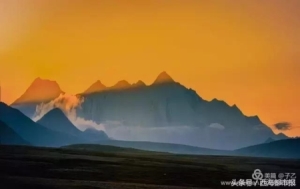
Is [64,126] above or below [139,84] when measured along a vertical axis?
below

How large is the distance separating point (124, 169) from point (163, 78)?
1.50 ft

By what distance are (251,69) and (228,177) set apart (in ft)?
1.66

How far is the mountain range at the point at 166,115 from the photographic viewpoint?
178 cm

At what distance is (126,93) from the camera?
1843 mm

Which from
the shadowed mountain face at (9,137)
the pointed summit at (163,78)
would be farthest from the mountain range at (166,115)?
the shadowed mountain face at (9,137)

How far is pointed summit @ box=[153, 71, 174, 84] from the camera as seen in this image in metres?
1.83

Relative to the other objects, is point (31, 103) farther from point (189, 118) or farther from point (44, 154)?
point (189, 118)

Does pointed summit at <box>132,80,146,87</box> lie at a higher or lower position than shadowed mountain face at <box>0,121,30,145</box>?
higher

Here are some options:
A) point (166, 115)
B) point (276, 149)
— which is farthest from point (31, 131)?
point (276, 149)

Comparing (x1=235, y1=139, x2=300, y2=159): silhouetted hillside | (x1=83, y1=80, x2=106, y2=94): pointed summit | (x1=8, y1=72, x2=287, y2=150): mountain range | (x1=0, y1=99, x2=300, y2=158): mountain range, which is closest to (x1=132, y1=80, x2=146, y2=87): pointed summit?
(x1=8, y1=72, x2=287, y2=150): mountain range

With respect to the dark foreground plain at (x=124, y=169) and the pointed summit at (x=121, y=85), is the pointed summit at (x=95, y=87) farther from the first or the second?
the dark foreground plain at (x=124, y=169)

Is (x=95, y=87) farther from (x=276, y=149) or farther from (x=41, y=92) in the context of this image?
(x=276, y=149)

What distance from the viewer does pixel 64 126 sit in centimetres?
186

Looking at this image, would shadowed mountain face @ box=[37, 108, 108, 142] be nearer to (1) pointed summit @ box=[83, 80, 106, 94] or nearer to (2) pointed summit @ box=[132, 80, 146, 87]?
(1) pointed summit @ box=[83, 80, 106, 94]
